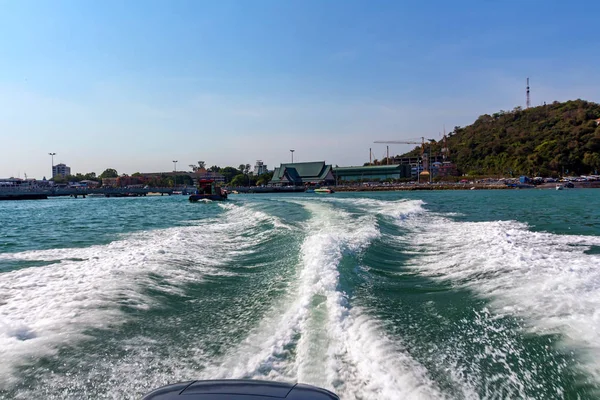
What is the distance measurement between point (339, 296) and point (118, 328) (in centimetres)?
305

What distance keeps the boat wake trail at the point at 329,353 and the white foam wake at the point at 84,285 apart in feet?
6.96

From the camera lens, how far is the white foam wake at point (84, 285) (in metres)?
4.82

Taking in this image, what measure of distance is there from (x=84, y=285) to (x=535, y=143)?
122 metres

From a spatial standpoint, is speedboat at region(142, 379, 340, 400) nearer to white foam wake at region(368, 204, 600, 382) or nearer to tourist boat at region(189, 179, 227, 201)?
white foam wake at region(368, 204, 600, 382)

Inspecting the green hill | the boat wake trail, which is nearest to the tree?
the green hill

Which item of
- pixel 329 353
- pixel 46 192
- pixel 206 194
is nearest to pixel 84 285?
pixel 329 353

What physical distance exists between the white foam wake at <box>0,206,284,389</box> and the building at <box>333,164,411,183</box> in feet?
365

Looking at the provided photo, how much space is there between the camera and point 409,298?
252 inches

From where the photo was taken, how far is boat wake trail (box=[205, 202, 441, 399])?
3.67 meters

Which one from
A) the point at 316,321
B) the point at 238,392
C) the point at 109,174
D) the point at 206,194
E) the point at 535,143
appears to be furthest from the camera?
the point at 109,174

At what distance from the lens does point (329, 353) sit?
428 cm

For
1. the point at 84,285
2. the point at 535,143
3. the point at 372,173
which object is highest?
the point at 535,143

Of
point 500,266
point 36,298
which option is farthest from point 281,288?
point 500,266

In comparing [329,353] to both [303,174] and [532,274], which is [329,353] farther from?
[303,174]
